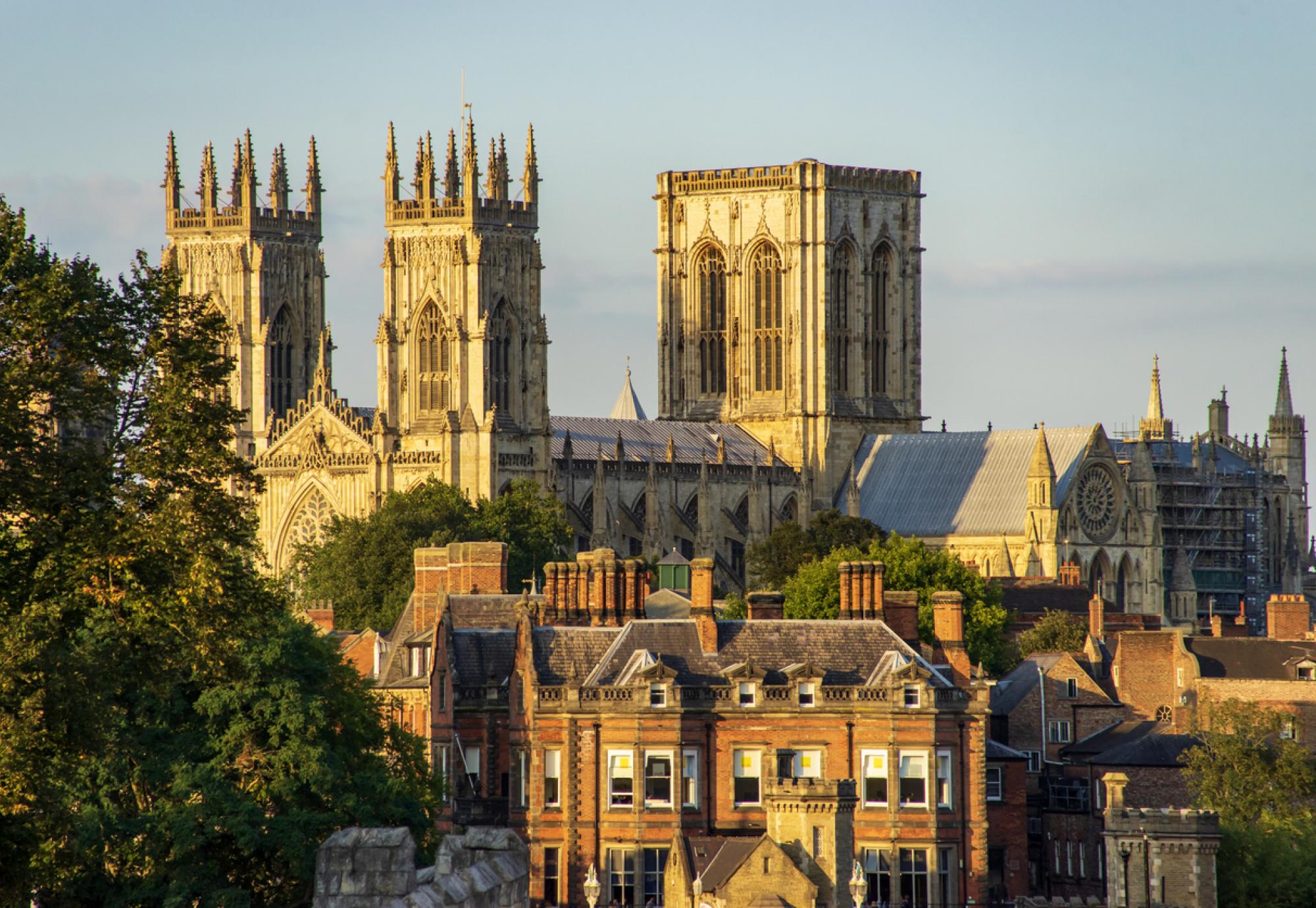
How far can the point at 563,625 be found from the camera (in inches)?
2461

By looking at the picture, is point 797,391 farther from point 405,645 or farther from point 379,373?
point 405,645

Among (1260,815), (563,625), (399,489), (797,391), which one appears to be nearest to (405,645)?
(563,625)

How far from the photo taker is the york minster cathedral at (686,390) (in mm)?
124062

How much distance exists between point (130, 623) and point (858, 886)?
16.7 metres

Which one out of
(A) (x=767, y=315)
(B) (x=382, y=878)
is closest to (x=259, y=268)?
(A) (x=767, y=315)

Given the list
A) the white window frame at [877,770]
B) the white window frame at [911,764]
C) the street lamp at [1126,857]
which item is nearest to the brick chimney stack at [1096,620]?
the street lamp at [1126,857]

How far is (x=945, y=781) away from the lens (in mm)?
59188

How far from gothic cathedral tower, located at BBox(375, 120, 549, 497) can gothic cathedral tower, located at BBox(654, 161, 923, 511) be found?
21.6 meters

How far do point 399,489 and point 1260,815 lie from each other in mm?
58857

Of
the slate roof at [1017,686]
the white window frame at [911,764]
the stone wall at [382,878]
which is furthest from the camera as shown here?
the slate roof at [1017,686]

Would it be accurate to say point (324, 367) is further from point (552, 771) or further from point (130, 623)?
point (130, 623)

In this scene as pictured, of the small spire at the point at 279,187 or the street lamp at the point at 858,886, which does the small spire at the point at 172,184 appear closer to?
the small spire at the point at 279,187

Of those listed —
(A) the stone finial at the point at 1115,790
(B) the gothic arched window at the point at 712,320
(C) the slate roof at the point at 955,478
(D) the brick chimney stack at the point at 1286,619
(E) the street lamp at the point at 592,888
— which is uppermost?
(B) the gothic arched window at the point at 712,320

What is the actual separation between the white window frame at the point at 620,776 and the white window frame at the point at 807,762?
2.84 metres
